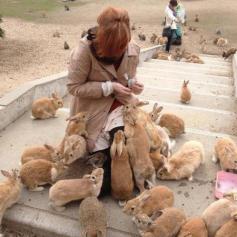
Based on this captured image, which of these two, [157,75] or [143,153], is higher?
[143,153]

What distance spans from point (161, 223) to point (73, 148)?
4.13 feet

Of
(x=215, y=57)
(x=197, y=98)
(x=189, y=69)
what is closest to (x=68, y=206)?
(x=197, y=98)

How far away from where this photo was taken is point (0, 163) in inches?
198

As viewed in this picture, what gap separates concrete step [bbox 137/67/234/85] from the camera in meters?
10.1

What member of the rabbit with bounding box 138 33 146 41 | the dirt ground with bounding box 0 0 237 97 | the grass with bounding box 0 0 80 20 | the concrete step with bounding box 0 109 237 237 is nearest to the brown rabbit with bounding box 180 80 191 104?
the concrete step with bounding box 0 109 237 237

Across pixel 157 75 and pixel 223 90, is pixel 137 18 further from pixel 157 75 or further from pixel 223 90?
pixel 223 90

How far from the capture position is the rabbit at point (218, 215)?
12.2ft

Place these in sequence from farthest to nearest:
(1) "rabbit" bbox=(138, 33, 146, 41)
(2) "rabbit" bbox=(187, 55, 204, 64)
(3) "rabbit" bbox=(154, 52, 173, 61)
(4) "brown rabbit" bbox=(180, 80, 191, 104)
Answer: (1) "rabbit" bbox=(138, 33, 146, 41), (3) "rabbit" bbox=(154, 52, 173, 61), (2) "rabbit" bbox=(187, 55, 204, 64), (4) "brown rabbit" bbox=(180, 80, 191, 104)

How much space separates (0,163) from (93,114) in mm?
1287

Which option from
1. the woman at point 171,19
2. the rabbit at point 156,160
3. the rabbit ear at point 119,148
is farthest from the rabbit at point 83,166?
the woman at point 171,19

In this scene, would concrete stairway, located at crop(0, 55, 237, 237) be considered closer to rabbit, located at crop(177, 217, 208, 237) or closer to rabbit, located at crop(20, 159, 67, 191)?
rabbit, located at crop(20, 159, 67, 191)

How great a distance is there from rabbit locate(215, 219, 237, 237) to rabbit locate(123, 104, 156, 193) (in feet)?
3.19

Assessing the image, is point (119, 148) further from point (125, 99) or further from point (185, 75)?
point (185, 75)

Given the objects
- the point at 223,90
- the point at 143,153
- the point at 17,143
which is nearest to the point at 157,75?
the point at 223,90
